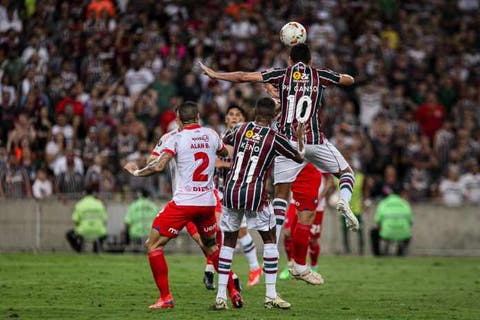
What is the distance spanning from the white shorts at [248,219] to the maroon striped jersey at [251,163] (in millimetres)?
111

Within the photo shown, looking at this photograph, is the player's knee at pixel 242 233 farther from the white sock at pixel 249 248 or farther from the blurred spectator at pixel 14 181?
the blurred spectator at pixel 14 181

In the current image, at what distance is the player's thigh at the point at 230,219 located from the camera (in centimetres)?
1461

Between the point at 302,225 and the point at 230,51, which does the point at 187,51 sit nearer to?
the point at 230,51

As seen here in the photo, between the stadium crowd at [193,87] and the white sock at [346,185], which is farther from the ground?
the stadium crowd at [193,87]

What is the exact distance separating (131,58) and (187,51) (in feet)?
5.21

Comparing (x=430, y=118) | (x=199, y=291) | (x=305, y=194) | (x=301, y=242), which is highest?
(x=430, y=118)

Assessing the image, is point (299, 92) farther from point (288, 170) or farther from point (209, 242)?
point (209, 242)

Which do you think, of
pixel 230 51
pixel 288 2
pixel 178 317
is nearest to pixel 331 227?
pixel 230 51

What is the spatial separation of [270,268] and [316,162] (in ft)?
6.79

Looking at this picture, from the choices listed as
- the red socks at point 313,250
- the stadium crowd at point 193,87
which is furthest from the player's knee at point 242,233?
the stadium crowd at point 193,87

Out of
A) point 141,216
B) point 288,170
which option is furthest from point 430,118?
point 288,170

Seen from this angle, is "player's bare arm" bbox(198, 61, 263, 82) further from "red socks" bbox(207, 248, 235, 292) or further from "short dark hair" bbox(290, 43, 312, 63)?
"red socks" bbox(207, 248, 235, 292)

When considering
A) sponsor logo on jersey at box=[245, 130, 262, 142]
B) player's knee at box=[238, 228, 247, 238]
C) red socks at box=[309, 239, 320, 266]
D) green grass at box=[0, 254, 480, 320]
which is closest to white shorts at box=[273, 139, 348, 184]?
sponsor logo on jersey at box=[245, 130, 262, 142]

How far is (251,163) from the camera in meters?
14.6
